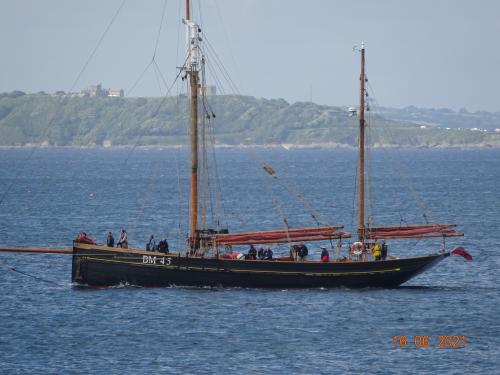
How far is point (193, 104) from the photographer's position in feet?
232

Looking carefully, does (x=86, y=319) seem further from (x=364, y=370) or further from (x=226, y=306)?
(x=364, y=370)

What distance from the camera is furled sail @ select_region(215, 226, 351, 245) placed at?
226 ft

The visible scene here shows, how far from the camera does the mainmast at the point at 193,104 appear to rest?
2753 inches

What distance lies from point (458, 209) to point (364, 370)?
7886 centimetres

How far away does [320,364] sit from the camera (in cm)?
5162

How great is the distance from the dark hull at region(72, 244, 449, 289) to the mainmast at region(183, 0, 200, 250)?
2.43 m

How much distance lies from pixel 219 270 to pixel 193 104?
10115 millimetres

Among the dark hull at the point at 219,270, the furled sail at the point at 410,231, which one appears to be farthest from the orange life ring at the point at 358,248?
the dark hull at the point at 219,270

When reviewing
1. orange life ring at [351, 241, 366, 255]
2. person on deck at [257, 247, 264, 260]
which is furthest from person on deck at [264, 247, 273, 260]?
orange life ring at [351, 241, 366, 255]

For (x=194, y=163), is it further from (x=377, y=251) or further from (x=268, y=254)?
(x=377, y=251)

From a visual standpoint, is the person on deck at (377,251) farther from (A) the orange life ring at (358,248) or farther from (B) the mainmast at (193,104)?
(B) the mainmast at (193,104)

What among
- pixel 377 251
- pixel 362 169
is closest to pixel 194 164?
pixel 362 169
